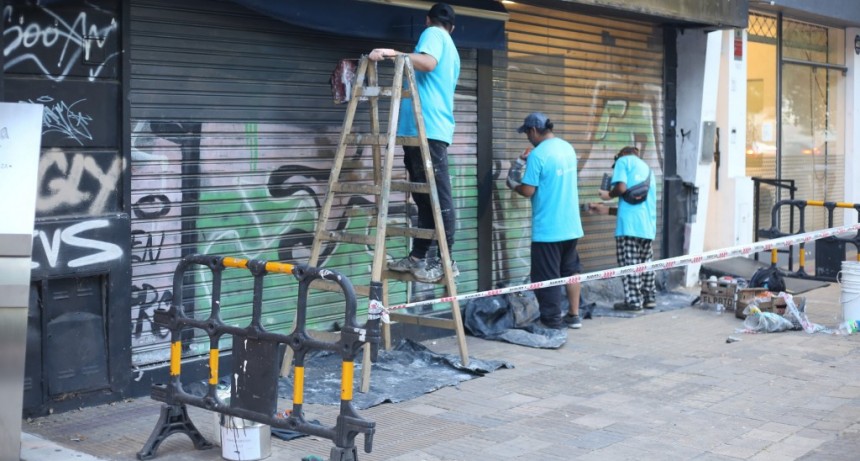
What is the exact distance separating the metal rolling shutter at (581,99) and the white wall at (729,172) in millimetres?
1203

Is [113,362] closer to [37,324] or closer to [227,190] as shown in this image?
[37,324]

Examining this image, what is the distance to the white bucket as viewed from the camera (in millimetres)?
9195

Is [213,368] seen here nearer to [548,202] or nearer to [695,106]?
[548,202]

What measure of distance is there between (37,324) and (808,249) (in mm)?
11510

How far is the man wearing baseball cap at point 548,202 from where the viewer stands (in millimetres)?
9148

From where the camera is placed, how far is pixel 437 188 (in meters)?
7.45

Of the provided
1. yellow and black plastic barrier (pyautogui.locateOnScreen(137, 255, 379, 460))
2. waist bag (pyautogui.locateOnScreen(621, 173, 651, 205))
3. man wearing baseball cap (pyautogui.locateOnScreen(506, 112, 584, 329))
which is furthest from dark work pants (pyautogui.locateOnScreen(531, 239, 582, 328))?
yellow and black plastic barrier (pyautogui.locateOnScreen(137, 255, 379, 460))

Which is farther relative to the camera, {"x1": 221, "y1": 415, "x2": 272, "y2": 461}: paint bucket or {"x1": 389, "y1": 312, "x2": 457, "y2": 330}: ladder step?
{"x1": 389, "y1": 312, "x2": 457, "y2": 330}: ladder step

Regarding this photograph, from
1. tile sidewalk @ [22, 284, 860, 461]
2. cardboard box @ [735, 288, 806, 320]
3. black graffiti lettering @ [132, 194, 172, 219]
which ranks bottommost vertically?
tile sidewalk @ [22, 284, 860, 461]

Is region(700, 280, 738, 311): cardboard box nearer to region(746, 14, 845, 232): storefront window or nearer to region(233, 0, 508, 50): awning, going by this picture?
region(233, 0, 508, 50): awning

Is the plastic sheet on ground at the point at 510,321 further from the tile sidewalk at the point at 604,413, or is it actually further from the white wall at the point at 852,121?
the white wall at the point at 852,121

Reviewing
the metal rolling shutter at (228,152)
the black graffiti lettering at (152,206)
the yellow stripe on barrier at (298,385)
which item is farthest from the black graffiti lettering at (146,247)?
the yellow stripe on barrier at (298,385)

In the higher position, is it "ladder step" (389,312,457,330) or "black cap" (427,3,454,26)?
"black cap" (427,3,454,26)

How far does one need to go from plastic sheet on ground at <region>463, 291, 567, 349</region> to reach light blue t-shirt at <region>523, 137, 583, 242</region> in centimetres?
65
